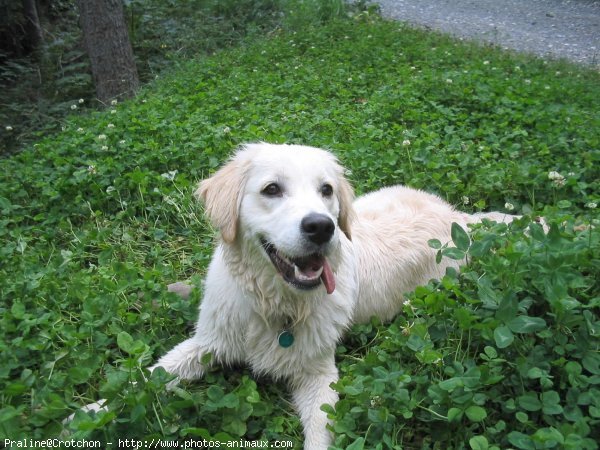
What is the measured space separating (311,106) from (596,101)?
3254 mm

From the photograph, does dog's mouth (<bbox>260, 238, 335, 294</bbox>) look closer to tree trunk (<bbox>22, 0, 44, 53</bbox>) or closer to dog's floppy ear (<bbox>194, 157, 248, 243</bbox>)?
dog's floppy ear (<bbox>194, 157, 248, 243</bbox>)

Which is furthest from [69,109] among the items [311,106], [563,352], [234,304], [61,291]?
[563,352]

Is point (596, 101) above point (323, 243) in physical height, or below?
below

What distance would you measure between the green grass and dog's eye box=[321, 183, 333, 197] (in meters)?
0.68

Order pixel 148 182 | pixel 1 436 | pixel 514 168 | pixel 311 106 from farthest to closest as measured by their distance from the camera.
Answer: pixel 311 106
pixel 148 182
pixel 514 168
pixel 1 436

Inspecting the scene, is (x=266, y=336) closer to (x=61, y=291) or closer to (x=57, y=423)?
(x=57, y=423)

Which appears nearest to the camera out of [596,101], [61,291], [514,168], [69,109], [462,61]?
[61,291]

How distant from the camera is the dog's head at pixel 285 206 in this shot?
2.30 meters

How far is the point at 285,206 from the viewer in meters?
2.42

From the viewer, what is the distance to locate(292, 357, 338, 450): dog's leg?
2287 millimetres

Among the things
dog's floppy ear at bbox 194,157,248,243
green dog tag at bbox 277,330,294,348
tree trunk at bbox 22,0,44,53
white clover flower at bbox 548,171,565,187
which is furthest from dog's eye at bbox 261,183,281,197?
tree trunk at bbox 22,0,44,53

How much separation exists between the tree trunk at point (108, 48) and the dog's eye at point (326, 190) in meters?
6.01

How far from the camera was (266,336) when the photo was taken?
2682 millimetres

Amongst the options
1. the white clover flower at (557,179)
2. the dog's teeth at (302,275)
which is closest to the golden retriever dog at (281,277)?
the dog's teeth at (302,275)
